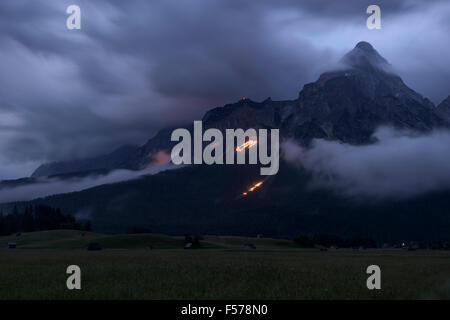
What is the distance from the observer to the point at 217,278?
50531mm

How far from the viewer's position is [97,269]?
60031 millimetres

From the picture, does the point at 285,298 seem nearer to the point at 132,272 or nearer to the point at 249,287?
the point at 249,287
